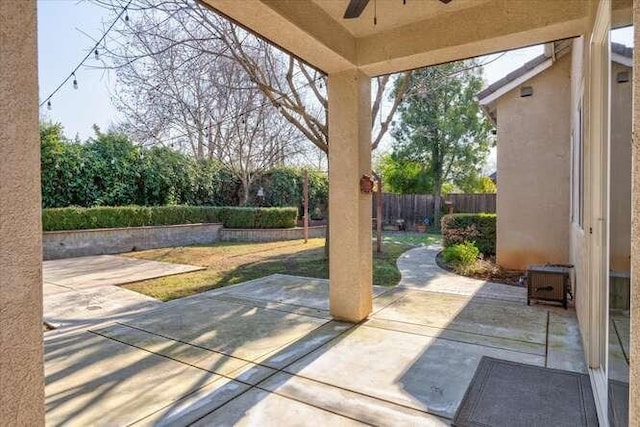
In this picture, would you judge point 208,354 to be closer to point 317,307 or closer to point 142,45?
point 317,307

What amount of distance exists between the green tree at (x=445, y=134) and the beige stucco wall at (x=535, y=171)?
1083 cm

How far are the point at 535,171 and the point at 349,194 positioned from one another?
4873 millimetres

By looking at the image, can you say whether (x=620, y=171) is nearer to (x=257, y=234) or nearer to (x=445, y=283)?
(x=445, y=283)

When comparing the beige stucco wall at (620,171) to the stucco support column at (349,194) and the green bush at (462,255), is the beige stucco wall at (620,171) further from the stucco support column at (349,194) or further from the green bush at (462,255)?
Result: the green bush at (462,255)

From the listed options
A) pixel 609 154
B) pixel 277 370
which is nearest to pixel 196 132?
pixel 277 370

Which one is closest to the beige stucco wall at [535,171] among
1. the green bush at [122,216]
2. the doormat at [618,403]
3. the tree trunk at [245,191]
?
the doormat at [618,403]

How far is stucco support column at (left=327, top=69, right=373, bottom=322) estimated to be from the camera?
14.8 ft

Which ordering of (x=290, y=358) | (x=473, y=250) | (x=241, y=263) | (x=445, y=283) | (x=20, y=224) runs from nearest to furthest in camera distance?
1. (x=20, y=224)
2. (x=290, y=358)
3. (x=445, y=283)
4. (x=473, y=250)
5. (x=241, y=263)

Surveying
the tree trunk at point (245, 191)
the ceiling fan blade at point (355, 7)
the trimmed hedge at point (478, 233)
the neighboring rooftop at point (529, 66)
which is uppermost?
the neighboring rooftop at point (529, 66)

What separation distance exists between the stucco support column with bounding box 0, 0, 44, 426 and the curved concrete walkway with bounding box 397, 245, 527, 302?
5789mm

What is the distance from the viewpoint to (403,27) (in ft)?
13.6

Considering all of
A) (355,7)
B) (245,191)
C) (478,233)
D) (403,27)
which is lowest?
(478,233)

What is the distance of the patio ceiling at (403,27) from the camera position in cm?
337

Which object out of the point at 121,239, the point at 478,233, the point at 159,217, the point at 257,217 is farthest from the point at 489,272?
the point at 121,239
